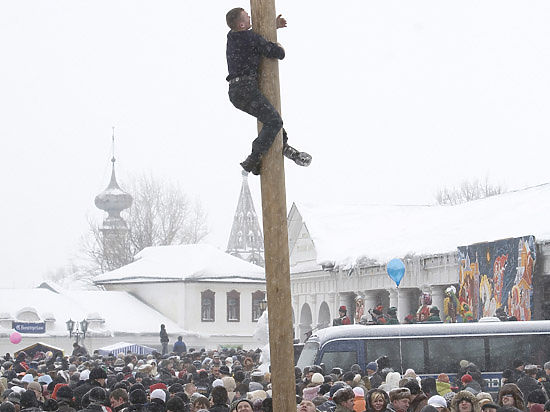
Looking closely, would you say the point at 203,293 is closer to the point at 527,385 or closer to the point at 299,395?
the point at 527,385

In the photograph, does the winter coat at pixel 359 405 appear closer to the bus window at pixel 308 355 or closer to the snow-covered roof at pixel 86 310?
the bus window at pixel 308 355

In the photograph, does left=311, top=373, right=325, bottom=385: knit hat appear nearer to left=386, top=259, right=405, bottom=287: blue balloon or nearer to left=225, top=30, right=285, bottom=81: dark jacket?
left=225, top=30, right=285, bottom=81: dark jacket

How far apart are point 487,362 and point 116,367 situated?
28.8ft

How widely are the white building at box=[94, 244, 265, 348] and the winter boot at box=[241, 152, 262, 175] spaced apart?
57.5 meters

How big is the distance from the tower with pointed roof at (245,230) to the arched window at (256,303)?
66.6 meters

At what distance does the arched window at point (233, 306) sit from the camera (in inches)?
2564

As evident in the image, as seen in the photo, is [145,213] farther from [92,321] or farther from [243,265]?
[92,321]

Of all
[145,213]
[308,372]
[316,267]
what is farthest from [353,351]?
[145,213]

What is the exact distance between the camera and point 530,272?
90.9ft

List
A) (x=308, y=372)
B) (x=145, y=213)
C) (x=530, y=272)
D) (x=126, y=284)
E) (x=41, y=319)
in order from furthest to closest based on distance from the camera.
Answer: (x=145, y=213)
(x=126, y=284)
(x=41, y=319)
(x=530, y=272)
(x=308, y=372)

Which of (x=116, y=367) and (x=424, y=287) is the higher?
(x=424, y=287)

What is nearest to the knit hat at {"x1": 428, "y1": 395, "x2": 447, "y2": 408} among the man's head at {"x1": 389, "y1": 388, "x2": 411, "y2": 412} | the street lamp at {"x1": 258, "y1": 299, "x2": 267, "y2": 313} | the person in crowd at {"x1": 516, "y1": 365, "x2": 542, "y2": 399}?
the man's head at {"x1": 389, "y1": 388, "x2": 411, "y2": 412}

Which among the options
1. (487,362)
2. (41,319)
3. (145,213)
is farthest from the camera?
(145,213)

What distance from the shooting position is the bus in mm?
20062
